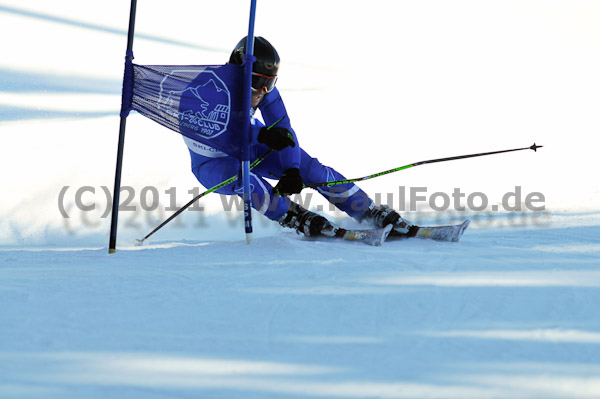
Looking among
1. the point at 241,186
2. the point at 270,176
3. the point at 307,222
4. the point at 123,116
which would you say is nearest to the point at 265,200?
the point at 241,186

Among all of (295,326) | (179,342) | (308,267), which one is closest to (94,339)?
(179,342)

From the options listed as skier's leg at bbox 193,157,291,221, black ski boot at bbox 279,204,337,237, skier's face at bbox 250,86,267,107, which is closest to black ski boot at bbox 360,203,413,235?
black ski boot at bbox 279,204,337,237

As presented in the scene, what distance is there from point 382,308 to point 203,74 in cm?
200

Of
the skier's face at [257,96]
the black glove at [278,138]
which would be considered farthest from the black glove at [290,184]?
the skier's face at [257,96]

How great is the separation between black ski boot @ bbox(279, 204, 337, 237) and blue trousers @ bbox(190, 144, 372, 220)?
56 mm

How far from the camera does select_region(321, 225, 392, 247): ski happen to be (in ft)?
11.8

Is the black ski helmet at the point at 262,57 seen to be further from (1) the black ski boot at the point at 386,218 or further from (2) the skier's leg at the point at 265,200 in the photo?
(1) the black ski boot at the point at 386,218

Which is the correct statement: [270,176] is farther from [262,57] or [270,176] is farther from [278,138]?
[262,57]

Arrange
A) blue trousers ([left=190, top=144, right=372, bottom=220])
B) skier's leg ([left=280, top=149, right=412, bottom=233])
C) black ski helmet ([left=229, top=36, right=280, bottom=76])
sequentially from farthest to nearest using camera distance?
skier's leg ([left=280, top=149, right=412, bottom=233])
blue trousers ([left=190, top=144, right=372, bottom=220])
black ski helmet ([left=229, top=36, right=280, bottom=76])

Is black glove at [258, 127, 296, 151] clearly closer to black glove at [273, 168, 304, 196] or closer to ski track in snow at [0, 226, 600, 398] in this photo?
black glove at [273, 168, 304, 196]

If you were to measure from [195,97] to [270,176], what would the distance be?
0.89m

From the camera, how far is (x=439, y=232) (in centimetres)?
368

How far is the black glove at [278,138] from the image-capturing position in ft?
11.8

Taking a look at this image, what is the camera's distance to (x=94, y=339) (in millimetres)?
1861
